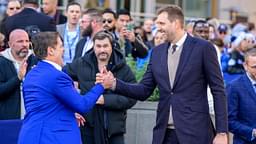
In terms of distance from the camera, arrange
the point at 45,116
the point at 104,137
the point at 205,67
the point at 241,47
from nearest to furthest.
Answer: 1. the point at 45,116
2. the point at 205,67
3. the point at 104,137
4. the point at 241,47

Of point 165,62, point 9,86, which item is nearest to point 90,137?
point 9,86

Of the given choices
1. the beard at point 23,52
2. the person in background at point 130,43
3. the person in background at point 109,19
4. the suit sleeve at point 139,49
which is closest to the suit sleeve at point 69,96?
the beard at point 23,52

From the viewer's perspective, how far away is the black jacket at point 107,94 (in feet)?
27.5

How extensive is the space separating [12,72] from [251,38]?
6342 mm

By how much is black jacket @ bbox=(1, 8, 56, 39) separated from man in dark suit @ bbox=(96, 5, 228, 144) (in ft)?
8.03

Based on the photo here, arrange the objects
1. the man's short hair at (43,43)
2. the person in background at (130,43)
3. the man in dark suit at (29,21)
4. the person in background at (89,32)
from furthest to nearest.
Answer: the person in background at (130,43) → the person in background at (89,32) → the man in dark suit at (29,21) → the man's short hair at (43,43)

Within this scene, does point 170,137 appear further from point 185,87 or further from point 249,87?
point 249,87

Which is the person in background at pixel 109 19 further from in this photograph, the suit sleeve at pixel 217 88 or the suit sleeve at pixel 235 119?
the suit sleeve at pixel 217 88

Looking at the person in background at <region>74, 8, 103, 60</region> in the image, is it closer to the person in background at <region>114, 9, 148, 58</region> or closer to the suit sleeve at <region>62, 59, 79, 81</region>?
the person in background at <region>114, 9, 148, 58</region>

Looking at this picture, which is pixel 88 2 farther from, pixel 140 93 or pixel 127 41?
pixel 140 93

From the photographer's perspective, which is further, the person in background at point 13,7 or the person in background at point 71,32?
the person in background at point 13,7

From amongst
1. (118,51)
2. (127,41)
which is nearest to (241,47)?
(127,41)

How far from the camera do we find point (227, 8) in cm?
2284

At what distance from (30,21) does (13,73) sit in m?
1.27
